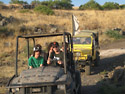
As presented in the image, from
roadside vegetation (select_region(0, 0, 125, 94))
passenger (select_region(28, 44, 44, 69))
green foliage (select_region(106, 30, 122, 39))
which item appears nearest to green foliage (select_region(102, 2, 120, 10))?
roadside vegetation (select_region(0, 0, 125, 94))

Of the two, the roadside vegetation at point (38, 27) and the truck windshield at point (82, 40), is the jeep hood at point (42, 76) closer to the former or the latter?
the roadside vegetation at point (38, 27)

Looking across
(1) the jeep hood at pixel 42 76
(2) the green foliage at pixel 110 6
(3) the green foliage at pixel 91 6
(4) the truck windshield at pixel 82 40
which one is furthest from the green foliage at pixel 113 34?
(2) the green foliage at pixel 110 6

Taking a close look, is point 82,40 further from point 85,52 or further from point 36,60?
point 36,60

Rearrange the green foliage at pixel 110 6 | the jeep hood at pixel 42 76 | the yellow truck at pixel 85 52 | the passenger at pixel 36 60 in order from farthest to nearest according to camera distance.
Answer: the green foliage at pixel 110 6, the yellow truck at pixel 85 52, the passenger at pixel 36 60, the jeep hood at pixel 42 76

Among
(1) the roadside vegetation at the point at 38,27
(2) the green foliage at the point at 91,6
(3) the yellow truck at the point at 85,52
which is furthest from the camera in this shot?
(2) the green foliage at the point at 91,6

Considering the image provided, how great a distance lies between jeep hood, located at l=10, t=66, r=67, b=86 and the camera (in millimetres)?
5230

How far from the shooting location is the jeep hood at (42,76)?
5230mm

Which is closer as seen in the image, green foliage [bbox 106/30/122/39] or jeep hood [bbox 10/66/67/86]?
jeep hood [bbox 10/66/67/86]

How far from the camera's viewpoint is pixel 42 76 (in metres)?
5.37

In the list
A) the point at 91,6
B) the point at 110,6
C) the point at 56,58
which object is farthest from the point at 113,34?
the point at 110,6

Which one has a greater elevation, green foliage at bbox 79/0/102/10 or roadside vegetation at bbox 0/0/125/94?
green foliage at bbox 79/0/102/10

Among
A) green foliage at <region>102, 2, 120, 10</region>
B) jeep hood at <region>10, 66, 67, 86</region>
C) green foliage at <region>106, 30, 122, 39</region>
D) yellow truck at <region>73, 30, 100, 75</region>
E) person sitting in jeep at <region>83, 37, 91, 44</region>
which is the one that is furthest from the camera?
green foliage at <region>102, 2, 120, 10</region>

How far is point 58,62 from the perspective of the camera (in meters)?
6.45

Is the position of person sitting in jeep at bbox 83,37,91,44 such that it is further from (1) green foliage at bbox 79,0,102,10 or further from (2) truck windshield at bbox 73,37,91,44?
(1) green foliage at bbox 79,0,102,10
